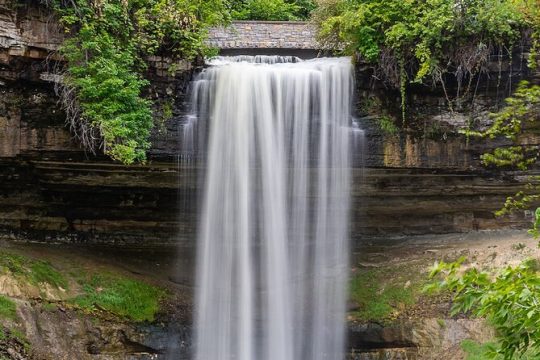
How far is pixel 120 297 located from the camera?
1191 centimetres

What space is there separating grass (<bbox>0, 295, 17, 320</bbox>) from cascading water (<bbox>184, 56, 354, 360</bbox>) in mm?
3768

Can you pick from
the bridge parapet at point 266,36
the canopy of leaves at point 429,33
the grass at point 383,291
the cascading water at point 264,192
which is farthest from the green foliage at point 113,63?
the grass at point 383,291

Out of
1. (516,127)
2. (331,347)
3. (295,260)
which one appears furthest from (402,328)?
(516,127)

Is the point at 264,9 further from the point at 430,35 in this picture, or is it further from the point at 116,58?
the point at 116,58

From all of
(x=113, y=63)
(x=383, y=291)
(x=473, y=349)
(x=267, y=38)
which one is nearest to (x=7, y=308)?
(x=113, y=63)

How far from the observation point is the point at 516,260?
11672 millimetres

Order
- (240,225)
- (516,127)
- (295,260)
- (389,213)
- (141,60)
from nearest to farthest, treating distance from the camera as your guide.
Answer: (516,127), (141,60), (240,225), (295,260), (389,213)

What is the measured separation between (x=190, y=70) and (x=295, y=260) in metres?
4.76

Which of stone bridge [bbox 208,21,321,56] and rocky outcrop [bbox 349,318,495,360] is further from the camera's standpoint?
stone bridge [bbox 208,21,321,56]

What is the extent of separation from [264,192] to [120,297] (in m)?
3.75

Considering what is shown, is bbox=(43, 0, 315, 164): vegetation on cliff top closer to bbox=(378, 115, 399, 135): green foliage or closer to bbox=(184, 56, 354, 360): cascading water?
bbox=(184, 56, 354, 360): cascading water

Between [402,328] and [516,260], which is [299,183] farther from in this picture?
[516,260]

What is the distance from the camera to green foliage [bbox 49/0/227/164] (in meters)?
10.3

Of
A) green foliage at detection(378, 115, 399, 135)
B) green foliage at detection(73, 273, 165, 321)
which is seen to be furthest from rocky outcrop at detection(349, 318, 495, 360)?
green foliage at detection(73, 273, 165, 321)
